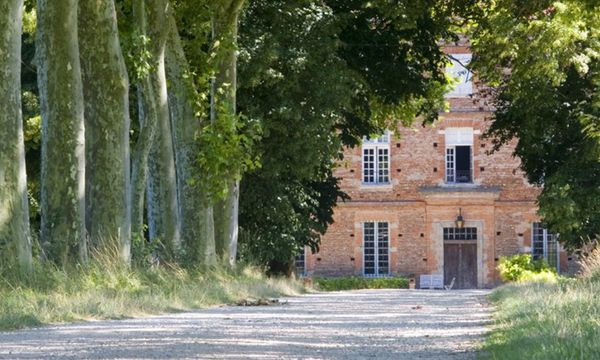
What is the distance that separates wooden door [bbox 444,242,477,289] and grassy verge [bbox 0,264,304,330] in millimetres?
36617

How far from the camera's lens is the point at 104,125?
20828 mm

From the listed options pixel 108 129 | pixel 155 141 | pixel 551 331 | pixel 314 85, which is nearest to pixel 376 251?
pixel 314 85

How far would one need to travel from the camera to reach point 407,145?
62.6 metres

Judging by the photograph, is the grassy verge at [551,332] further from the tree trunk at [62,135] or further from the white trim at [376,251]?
the white trim at [376,251]

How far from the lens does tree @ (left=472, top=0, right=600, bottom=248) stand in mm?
31047

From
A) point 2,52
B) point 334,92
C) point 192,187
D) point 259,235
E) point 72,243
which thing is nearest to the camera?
point 2,52

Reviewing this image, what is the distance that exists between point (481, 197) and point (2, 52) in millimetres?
45830

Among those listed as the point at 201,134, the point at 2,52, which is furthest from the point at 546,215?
the point at 2,52

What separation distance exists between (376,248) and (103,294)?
44.9m

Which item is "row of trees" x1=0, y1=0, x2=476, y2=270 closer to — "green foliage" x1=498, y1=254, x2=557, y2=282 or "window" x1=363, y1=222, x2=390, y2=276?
"green foliage" x1=498, y1=254, x2=557, y2=282

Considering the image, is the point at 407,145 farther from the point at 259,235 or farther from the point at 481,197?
the point at 259,235

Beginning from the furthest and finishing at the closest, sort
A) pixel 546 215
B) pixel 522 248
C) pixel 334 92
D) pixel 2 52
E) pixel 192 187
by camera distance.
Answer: pixel 522 248
pixel 546 215
pixel 334 92
pixel 192 187
pixel 2 52

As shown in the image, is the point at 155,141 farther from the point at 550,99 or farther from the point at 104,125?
the point at 550,99

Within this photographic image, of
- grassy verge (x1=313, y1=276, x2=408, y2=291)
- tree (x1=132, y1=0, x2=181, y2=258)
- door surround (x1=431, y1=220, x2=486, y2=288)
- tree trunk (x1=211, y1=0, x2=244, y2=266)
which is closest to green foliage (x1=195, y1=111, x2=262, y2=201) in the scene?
tree trunk (x1=211, y1=0, x2=244, y2=266)
